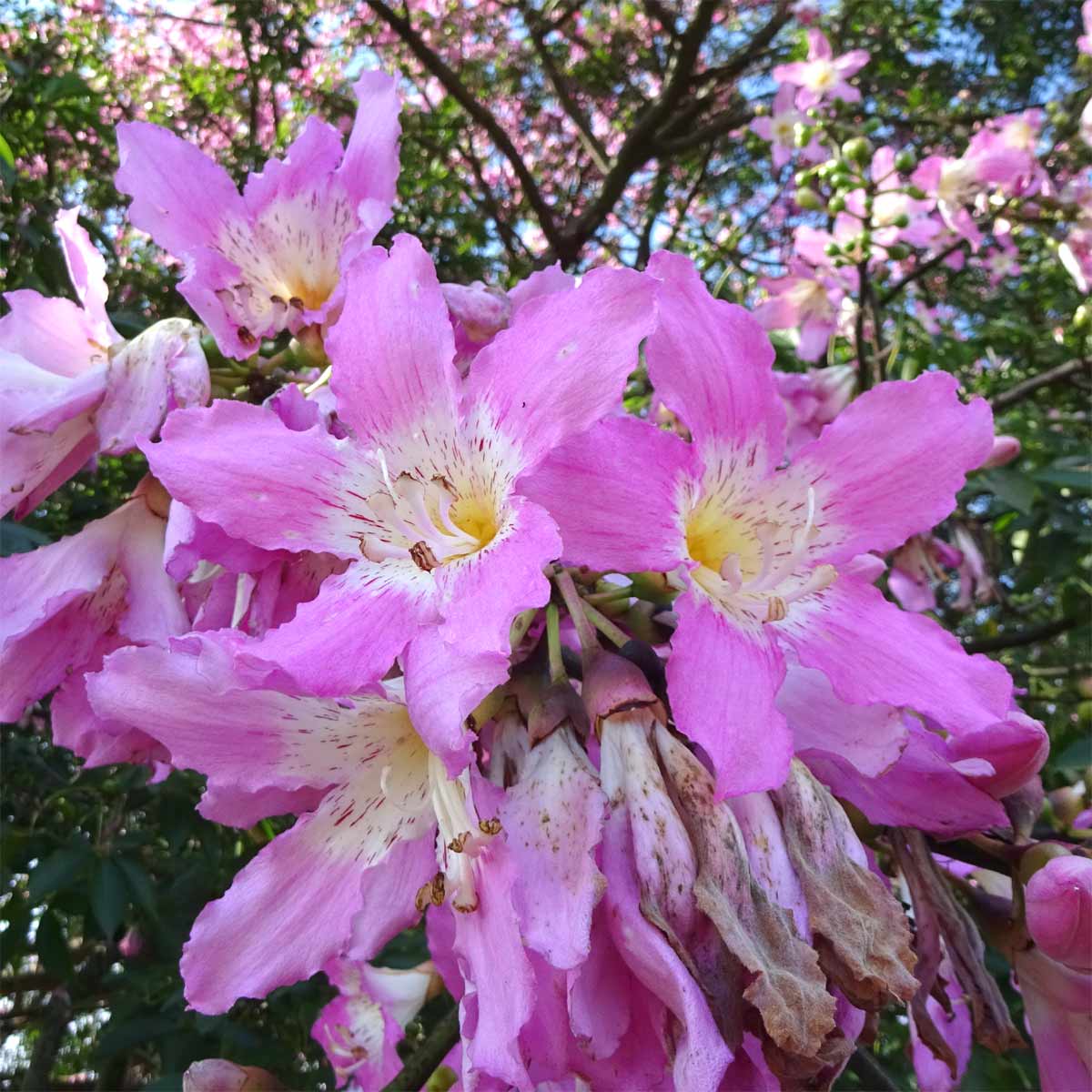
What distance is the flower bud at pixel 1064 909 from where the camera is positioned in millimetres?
706

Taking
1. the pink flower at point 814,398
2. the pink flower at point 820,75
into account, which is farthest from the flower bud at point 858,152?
the pink flower at point 820,75

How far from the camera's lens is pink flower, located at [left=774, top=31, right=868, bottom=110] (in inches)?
141

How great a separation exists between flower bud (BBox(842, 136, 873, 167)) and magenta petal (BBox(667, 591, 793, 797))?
218cm

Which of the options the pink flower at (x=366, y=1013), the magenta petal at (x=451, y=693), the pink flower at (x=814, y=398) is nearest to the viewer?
the magenta petal at (x=451, y=693)

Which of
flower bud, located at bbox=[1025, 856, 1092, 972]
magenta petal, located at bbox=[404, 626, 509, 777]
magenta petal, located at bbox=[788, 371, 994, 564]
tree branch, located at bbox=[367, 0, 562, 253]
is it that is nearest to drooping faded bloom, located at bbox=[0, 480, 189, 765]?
magenta petal, located at bbox=[404, 626, 509, 777]

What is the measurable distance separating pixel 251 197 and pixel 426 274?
0.37 metres

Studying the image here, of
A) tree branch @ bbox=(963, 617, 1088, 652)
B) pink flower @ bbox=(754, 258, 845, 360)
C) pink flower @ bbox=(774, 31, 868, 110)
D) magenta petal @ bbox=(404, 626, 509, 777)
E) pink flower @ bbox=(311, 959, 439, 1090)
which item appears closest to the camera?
magenta petal @ bbox=(404, 626, 509, 777)

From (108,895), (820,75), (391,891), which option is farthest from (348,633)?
(820,75)

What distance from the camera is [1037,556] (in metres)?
2.48

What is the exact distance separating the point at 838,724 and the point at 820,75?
362 cm

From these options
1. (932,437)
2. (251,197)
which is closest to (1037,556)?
(932,437)

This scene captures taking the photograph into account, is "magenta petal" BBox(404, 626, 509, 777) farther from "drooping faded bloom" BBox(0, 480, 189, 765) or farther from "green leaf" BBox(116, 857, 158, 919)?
"green leaf" BBox(116, 857, 158, 919)

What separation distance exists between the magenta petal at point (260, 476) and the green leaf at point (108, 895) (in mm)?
1569

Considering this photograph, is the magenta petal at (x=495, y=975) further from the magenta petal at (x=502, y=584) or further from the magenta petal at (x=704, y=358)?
the magenta petal at (x=704, y=358)
